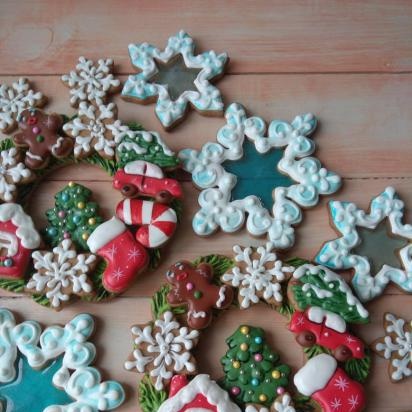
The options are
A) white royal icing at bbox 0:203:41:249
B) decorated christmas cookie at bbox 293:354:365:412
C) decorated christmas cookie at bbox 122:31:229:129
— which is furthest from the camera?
decorated christmas cookie at bbox 122:31:229:129

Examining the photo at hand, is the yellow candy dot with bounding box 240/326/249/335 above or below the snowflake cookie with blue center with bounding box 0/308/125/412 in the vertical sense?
above

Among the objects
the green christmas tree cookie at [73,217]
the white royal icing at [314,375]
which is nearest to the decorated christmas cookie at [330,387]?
the white royal icing at [314,375]

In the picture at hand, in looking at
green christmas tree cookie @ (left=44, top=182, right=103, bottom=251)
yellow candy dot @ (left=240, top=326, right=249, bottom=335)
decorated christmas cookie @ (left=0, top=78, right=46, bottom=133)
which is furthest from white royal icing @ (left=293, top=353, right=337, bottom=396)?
decorated christmas cookie @ (left=0, top=78, right=46, bottom=133)

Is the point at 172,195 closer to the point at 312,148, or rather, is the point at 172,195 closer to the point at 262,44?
the point at 312,148

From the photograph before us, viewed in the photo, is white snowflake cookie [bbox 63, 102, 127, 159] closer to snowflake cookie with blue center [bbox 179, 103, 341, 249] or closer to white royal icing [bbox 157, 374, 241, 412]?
snowflake cookie with blue center [bbox 179, 103, 341, 249]

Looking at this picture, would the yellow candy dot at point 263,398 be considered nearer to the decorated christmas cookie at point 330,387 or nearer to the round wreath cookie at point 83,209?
the decorated christmas cookie at point 330,387

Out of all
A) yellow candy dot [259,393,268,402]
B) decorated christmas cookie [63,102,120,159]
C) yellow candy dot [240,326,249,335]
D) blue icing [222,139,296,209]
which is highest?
decorated christmas cookie [63,102,120,159]
